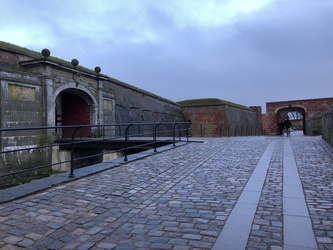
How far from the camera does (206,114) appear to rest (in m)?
28.7

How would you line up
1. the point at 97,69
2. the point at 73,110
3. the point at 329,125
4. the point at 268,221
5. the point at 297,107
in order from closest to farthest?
1. the point at 268,221
2. the point at 329,125
3. the point at 97,69
4. the point at 73,110
5. the point at 297,107

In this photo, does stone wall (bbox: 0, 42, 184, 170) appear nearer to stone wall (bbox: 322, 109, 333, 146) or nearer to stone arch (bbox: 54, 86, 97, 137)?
stone arch (bbox: 54, 86, 97, 137)

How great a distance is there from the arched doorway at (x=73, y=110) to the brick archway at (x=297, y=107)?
72.6 feet

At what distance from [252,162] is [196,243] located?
5108 millimetres

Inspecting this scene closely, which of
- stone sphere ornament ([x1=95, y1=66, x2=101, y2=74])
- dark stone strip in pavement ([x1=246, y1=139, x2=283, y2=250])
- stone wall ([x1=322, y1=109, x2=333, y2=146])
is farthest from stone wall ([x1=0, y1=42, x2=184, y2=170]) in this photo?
stone wall ([x1=322, y1=109, x2=333, y2=146])

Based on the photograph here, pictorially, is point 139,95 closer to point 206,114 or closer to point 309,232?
point 206,114

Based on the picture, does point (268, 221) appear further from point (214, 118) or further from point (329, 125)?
point (214, 118)

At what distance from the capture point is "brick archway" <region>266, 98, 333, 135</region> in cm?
2981

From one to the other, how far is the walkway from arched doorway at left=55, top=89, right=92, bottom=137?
11.9 m

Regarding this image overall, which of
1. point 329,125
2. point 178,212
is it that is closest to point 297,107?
point 329,125

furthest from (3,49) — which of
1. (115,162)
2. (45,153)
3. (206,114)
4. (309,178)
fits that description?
(206,114)

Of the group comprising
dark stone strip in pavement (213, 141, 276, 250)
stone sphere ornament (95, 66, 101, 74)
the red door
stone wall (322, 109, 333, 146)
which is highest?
stone sphere ornament (95, 66, 101, 74)

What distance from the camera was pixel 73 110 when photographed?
18.0 metres

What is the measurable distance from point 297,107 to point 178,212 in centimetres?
3159
